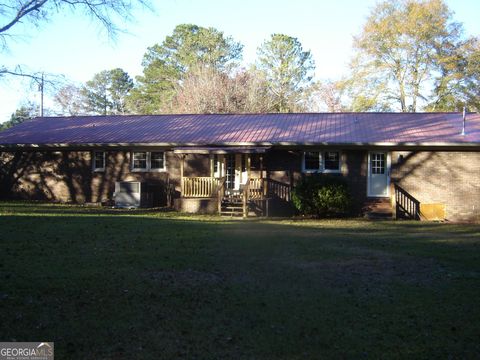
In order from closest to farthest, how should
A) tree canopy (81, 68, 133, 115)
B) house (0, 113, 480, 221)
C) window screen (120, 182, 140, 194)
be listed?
1. house (0, 113, 480, 221)
2. window screen (120, 182, 140, 194)
3. tree canopy (81, 68, 133, 115)

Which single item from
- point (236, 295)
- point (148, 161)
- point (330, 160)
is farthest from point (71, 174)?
point (236, 295)

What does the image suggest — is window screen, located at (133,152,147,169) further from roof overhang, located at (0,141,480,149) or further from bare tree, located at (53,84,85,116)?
bare tree, located at (53,84,85,116)

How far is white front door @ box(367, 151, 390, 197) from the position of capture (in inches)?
782

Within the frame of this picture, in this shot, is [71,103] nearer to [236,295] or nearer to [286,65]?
[286,65]

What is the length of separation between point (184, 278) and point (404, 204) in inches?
537

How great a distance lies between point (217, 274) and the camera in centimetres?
832

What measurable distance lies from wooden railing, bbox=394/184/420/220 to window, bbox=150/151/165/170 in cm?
974

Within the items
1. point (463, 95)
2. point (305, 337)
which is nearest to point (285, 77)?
point (463, 95)

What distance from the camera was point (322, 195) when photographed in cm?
1823

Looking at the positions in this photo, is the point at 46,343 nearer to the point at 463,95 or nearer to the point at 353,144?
the point at 353,144

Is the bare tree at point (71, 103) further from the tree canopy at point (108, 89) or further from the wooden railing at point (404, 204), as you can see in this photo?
the wooden railing at point (404, 204)

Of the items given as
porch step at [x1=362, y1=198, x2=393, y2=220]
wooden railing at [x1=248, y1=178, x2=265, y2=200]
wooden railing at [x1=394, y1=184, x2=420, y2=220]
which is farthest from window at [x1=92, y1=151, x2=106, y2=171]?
wooden railing at [x1=394, y1=184, x2=420, y2=220]

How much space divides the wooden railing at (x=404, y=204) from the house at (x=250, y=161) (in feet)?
0.12

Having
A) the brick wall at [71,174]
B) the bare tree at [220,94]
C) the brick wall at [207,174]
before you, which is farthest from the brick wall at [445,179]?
the bare tree at [220,94]
